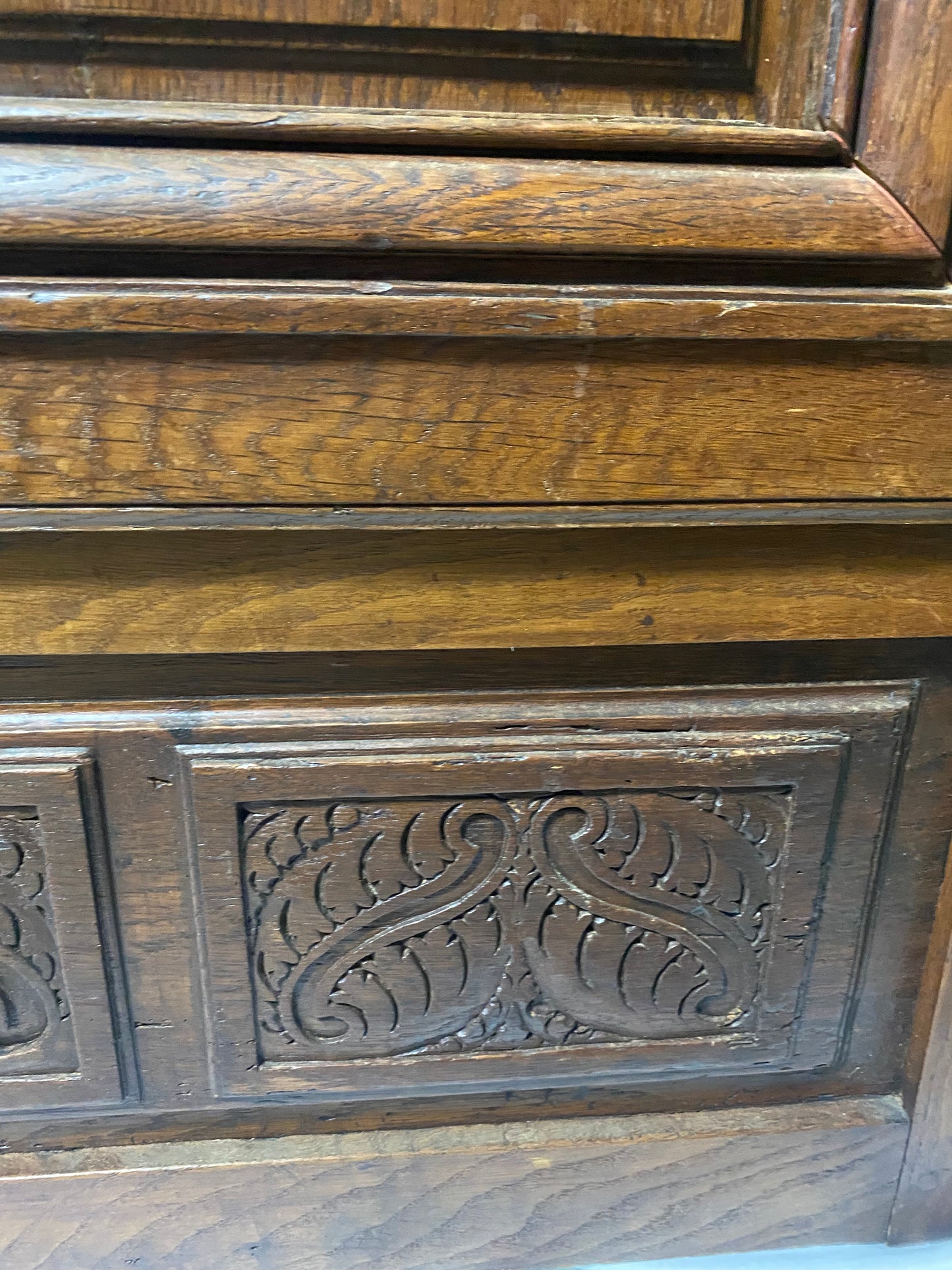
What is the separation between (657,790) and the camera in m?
0.57

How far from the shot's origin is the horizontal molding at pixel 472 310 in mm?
439

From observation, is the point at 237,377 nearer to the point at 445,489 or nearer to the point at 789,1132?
the point at 445,489

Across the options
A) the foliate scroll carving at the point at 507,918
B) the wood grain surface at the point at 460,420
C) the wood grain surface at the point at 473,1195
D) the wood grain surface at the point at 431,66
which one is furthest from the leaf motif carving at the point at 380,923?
the wood grain surface at the point at 431,66

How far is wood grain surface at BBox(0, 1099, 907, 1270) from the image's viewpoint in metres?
0.63

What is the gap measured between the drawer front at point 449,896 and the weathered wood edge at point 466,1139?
2 centimetres

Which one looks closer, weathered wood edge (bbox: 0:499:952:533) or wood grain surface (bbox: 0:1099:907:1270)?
weathered wood edge (bbox: 0:499:952:533)

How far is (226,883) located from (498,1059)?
0.83ft

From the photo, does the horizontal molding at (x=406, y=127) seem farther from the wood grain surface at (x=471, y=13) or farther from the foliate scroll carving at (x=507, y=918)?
the foliate scroll carving at (x=507, y=918)

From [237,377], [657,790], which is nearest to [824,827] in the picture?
[657,790]

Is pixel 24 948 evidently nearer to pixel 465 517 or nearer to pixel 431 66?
pixel 465 517

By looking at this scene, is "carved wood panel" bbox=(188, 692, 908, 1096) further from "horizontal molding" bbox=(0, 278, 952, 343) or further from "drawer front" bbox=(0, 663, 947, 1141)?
"horizontal molding" bbox=(0, 278, 952, 343)

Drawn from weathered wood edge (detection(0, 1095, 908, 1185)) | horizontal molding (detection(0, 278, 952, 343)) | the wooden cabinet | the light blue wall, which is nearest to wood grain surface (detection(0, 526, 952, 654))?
the wooden cabinet

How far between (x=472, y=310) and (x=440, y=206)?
6 cm

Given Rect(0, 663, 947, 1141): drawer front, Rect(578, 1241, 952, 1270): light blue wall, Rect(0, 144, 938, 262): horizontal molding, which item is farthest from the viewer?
Rect(578, 1241, 952, 1270): light blue wall
